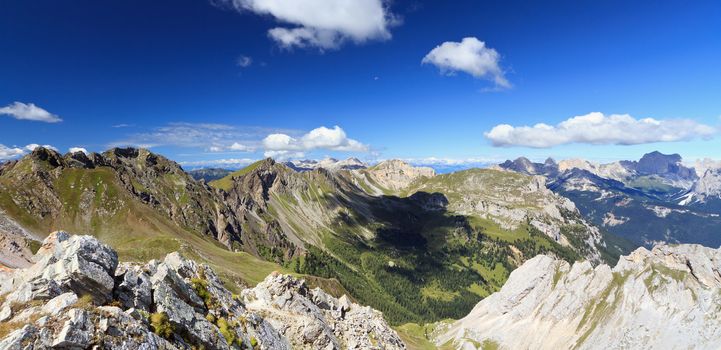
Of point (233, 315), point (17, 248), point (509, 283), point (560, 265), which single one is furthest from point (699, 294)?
point (17, 248)

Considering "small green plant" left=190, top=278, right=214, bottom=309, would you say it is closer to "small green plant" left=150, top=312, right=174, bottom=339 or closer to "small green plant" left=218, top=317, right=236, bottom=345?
"small green plant" left=218, top=317, right=236, bottom=345

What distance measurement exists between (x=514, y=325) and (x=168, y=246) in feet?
509

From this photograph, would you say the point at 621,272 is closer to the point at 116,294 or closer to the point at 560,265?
the point at 560,265

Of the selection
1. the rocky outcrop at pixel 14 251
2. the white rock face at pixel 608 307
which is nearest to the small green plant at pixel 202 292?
the rocky outcrop at pixel 14 251

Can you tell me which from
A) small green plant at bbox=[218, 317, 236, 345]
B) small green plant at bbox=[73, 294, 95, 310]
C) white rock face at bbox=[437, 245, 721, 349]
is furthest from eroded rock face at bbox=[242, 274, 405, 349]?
white rock face at bbox=[437, 245, 721, 349]

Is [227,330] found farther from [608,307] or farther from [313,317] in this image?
[608,307]

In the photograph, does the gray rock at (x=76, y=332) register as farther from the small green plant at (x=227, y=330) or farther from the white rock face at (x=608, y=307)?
the white rock face at (x=608, y=307)

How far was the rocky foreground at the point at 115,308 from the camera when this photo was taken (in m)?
23.1

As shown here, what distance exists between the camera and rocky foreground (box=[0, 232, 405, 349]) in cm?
2309

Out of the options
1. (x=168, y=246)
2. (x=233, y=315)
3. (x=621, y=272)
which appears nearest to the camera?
(x=233, y=315)

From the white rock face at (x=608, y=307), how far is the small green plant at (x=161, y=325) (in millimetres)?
139659

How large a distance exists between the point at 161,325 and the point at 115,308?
4.80 m

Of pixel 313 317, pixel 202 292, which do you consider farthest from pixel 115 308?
pixel 313 317

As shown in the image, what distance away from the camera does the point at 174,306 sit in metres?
33.5
